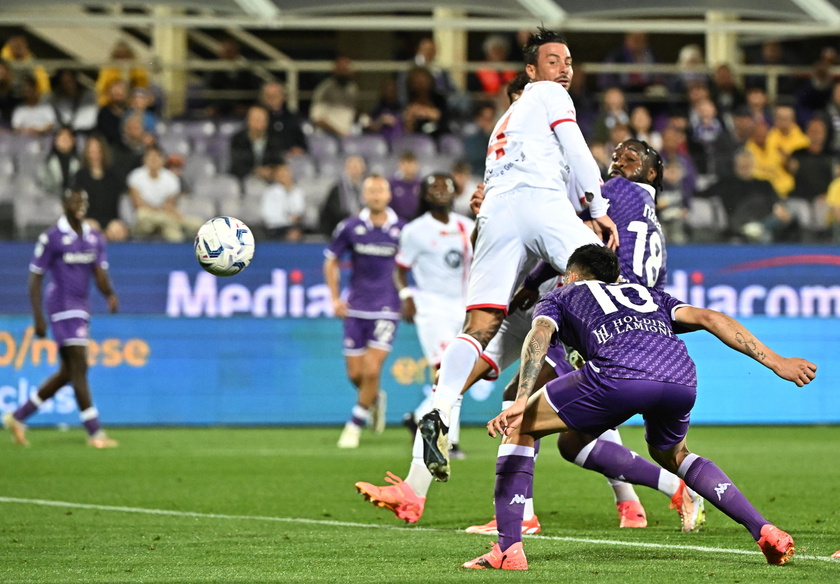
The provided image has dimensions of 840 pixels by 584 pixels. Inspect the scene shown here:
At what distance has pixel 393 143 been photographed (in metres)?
19.4

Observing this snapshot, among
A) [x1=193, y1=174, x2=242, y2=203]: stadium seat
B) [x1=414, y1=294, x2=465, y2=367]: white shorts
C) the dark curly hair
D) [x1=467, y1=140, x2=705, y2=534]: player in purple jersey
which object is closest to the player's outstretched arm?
[x1=467, y1=140, x2=705, y2=534]: player in purple jersey

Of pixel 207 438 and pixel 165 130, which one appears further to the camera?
pixel 165 130

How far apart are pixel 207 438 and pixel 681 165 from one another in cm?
769

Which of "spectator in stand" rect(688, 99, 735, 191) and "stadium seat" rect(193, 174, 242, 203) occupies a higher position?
"spectator in stand" rect(688, 99, 735, 191)

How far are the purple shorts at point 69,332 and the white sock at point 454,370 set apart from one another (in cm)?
767

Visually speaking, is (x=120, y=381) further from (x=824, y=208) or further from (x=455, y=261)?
(x=824, y=208)

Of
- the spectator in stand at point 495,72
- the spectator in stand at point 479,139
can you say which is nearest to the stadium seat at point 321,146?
the spectator in stand at point 479,139

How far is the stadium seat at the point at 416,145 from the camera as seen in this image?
62.8 ft

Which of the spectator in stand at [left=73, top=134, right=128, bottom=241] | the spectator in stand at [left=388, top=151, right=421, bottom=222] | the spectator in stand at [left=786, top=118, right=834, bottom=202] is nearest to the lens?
the spectator in stand at [left=388, top=151, right=421, bottom=222]

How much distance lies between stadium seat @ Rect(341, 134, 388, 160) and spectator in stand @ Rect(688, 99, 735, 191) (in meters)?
4.38

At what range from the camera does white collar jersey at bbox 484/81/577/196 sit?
285 inches

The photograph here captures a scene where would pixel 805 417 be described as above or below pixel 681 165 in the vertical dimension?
below

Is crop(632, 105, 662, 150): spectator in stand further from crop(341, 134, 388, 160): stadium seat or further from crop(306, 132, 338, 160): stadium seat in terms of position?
crop(306, 132, 338, 160): stadium seat

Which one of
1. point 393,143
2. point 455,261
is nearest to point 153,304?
point 393,143
